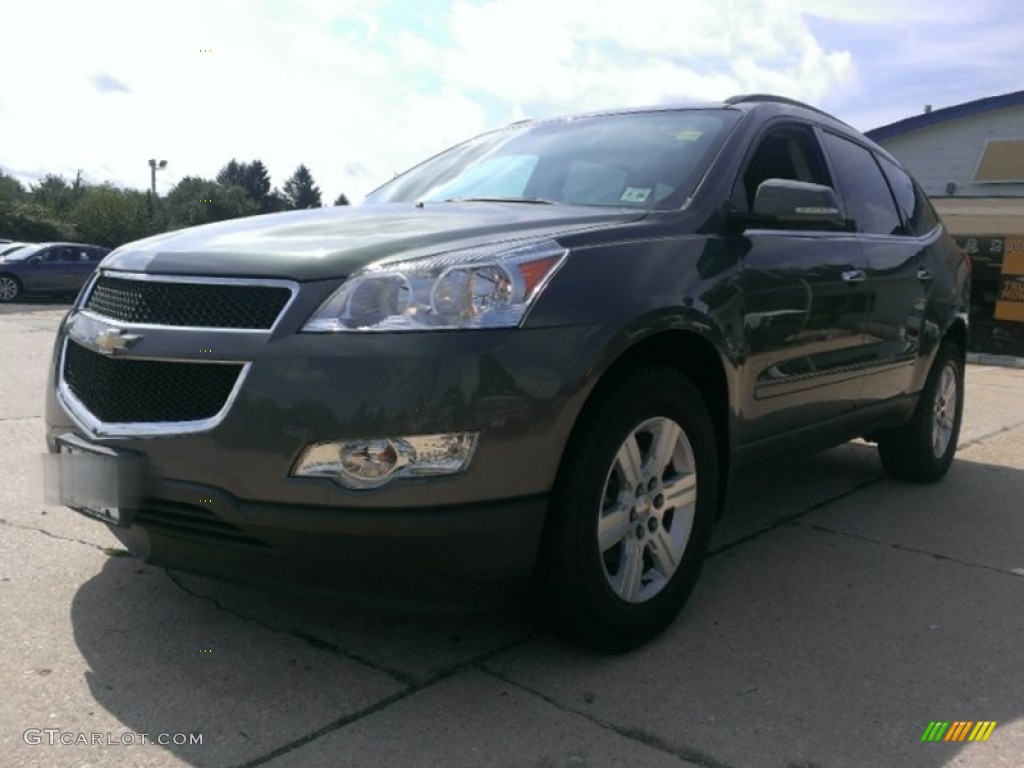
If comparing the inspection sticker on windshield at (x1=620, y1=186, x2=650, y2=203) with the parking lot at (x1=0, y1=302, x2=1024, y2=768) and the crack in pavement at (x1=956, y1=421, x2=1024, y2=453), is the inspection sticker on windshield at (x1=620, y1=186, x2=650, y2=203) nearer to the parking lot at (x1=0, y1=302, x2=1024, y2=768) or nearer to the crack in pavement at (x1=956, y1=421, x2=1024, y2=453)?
the parking lot at (x1=0, y1=302, x2=1024, y2=768)

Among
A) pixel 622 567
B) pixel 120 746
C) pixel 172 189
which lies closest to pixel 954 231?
pixel 622 567

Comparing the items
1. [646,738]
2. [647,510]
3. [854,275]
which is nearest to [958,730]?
[646,738]

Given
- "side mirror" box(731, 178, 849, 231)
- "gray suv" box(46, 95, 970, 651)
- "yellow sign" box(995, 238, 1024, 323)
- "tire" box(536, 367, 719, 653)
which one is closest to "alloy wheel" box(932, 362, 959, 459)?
"gray suv" box(46, 95, 970, 651)

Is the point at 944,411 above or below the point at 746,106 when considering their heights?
below

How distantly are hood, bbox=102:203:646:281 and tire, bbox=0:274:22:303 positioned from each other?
21161 millimetres

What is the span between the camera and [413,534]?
8.13ft

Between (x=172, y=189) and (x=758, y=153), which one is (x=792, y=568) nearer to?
(x=758, y=153)

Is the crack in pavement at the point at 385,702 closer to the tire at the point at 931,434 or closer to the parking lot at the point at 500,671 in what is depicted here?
the parking lot at the point at 500,671

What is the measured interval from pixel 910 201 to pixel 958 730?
11.4 ft

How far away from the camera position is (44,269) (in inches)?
881

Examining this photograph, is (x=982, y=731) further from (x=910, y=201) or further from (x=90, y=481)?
(x=910, y=201)

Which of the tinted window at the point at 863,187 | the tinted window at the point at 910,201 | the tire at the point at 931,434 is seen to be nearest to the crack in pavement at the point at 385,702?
the tinted window at the point at 863,187

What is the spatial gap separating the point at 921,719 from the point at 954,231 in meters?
15.5

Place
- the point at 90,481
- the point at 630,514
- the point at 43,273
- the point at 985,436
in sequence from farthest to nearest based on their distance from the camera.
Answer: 1. the point at 43,273
2. the point at 985,436
3. the point at 630,514
4. the point at 90,481
